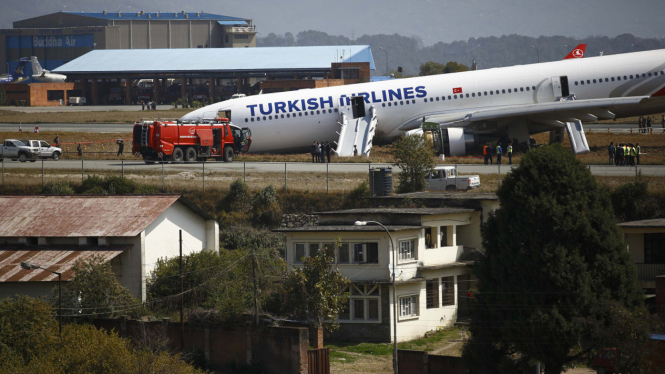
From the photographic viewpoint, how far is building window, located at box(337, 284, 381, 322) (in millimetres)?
33188

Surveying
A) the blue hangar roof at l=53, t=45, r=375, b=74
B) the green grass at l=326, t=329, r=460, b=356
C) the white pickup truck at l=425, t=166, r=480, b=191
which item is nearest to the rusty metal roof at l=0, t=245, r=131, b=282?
the green grass at l=326, t=329, r=460, b=356

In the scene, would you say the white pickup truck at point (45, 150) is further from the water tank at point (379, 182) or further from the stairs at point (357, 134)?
the water tank at point (379, 182)

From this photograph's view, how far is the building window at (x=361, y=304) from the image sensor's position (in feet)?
109

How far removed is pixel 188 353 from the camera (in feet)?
104

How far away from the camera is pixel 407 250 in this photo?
34.3m

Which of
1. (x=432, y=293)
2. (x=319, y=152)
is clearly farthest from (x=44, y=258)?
(x=319, y=152)

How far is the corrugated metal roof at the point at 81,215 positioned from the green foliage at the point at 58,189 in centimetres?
467

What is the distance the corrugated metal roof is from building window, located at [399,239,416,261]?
12405 mm

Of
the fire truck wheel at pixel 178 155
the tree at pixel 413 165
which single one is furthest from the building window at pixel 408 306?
the fire truck wheel at pixel 178 155

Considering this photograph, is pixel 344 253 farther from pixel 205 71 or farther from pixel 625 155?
pixel 205 71

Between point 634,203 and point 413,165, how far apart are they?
37.7ft

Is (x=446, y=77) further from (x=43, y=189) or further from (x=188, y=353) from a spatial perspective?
(x=188, y=353)

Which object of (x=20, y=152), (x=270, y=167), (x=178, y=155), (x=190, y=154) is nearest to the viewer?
(x=270, y=167)

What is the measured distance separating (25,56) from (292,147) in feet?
495
